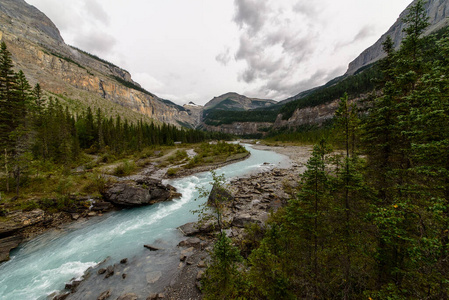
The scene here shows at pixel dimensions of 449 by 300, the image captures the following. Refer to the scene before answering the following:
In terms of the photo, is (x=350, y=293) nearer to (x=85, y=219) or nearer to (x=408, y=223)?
(x=408, y=223)

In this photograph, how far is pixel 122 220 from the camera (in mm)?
18250

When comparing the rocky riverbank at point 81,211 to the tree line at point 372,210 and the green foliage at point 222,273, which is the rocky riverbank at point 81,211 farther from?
the tree line at point 372,210

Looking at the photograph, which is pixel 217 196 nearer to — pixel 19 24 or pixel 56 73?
pixel 56 73

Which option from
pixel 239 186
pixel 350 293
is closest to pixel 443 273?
pixel 350 293

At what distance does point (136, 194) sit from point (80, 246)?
7.38m

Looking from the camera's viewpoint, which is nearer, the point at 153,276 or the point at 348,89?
the point at 153,276

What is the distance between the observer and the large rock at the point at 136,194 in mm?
20594

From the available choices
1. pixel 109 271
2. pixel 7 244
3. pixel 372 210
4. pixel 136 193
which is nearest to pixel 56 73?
pixel 136 193

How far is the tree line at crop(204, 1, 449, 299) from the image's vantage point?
635cm

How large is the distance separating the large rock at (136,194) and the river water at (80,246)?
106 cm

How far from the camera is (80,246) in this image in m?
14.2

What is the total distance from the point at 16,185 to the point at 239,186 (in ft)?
82.9

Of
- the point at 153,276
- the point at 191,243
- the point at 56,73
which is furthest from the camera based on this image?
the point at 56,73

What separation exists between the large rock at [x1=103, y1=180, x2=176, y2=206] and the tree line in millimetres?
16652
